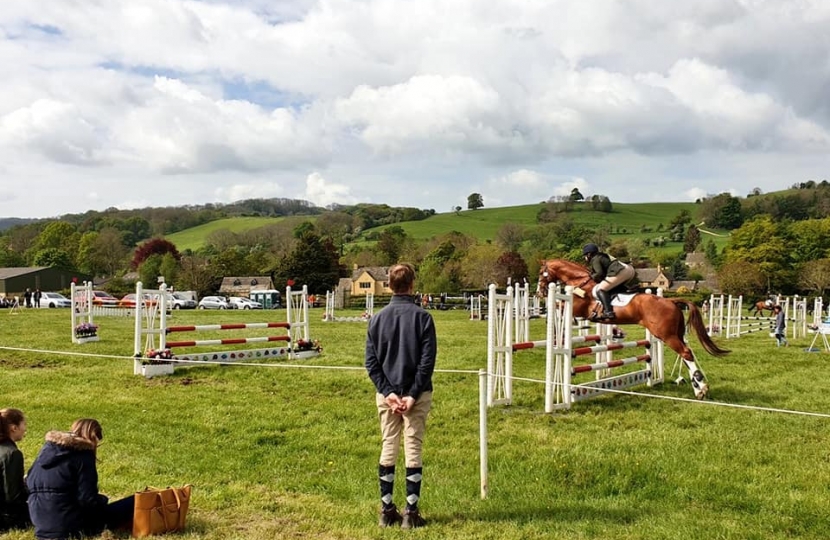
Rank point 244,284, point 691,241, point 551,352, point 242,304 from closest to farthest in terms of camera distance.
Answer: point 551,352 → point 242,304 → point 244,284 → point 691,241

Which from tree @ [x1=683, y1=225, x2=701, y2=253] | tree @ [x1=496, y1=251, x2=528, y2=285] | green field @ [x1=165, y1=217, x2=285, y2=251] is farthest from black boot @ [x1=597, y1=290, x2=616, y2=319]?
green field @ [x1=165, y1=217, x2=285, y2=251]

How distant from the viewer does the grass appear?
5434mm

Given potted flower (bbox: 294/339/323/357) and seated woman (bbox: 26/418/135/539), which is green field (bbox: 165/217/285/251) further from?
seated woman (bbox: 26/418/135/539)

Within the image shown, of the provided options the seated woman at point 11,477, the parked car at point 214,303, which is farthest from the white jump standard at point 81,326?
the parked car at point 214,303

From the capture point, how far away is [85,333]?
18.9 m

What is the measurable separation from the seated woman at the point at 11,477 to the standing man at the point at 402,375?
107 inches

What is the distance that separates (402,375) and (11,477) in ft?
9.99

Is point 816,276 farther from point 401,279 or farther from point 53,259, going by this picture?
point 53,259

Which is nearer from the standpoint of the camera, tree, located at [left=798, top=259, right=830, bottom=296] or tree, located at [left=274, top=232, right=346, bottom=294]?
tree, located at [left=798, top=259, right=830, bottom=296]

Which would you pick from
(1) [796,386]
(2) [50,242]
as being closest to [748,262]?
(1) [796,386]

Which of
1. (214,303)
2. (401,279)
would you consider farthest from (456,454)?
(214,303)

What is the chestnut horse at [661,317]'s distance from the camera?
1126cm

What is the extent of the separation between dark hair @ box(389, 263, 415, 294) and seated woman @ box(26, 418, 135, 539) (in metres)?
2.53

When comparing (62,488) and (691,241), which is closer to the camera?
(62,488)
